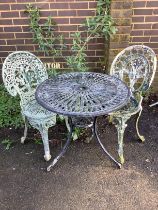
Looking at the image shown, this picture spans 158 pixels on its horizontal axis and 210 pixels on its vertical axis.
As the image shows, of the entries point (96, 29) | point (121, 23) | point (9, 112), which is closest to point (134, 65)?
point (121, 23)

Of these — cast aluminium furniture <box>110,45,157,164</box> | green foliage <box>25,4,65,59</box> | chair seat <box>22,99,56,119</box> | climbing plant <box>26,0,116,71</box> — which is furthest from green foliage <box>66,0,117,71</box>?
chair seat <box>22,99,56,119</box>

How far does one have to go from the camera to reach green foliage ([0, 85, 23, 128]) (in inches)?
147

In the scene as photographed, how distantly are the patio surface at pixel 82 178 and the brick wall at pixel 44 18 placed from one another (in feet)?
3.88

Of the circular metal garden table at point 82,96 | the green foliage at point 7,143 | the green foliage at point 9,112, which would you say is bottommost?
the green foliage at point 7,143

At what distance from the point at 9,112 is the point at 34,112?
34.6 inches

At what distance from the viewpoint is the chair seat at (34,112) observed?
3041 mm

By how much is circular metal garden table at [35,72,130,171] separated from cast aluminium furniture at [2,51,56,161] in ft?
0.88

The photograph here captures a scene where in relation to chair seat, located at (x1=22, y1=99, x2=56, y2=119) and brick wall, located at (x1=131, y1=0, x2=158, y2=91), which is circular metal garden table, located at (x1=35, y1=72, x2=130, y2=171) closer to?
chair seat, located at (x1=22, y1=99, x2=56, y2=119)

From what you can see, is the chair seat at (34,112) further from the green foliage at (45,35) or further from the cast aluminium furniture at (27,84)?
the green foliage at (45,35)

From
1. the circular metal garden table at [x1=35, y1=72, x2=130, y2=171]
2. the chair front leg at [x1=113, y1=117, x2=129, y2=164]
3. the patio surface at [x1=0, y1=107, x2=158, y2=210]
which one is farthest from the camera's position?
the chair front leg at [x1=113, y1=117, x2=129, y2=164]

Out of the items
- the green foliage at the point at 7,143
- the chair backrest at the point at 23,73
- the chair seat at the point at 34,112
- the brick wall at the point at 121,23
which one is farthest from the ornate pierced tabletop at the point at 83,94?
the green foliage at the point at 7,143

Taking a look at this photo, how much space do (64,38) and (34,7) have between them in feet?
1.74

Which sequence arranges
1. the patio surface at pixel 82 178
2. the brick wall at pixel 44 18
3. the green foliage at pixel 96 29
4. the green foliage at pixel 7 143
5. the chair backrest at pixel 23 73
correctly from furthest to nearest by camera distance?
the brick wall at pixel 44 18
the green foliage at pixel 96 29
the green foliage at pixel 7 143
the chair backrest at pixel 23 73
the patio surface at pixel 82 178

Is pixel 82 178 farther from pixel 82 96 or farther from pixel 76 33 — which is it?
pixel 76 33
